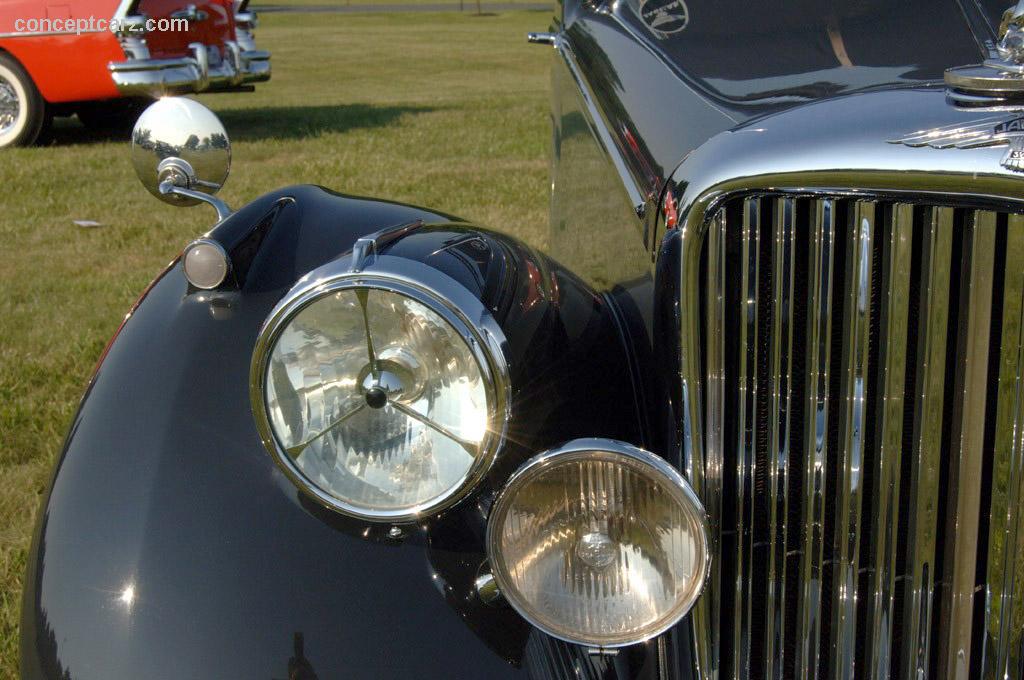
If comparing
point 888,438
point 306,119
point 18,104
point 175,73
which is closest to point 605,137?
point 888,438

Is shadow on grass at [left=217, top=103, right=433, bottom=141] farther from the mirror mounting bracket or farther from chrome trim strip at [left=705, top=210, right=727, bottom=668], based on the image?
chrome trim strip at [left=705, top=210, right=727, bottom=668]

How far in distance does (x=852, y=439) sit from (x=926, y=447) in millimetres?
88

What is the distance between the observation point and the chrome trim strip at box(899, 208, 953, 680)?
119 cm

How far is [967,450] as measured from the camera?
1.26m

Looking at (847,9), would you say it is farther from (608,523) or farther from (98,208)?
(98,208)

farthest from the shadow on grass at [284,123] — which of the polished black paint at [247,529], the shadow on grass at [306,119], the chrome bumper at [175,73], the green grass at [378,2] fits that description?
the green grass at [378,2]

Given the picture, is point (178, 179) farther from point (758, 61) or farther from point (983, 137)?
point (983, 137)

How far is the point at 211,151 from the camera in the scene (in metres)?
2.13

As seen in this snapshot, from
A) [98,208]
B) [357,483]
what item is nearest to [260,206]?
[357,483]

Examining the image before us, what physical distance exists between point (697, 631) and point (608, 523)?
27 centimetres

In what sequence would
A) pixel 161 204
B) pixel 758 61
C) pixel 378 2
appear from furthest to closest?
pixel 378 2
pixel 161 204
pixel 758 61

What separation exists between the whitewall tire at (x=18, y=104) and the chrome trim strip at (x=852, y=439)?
835 cm

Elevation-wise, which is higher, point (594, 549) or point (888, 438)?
point (888, 438)

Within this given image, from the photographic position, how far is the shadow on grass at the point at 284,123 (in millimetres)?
8906
